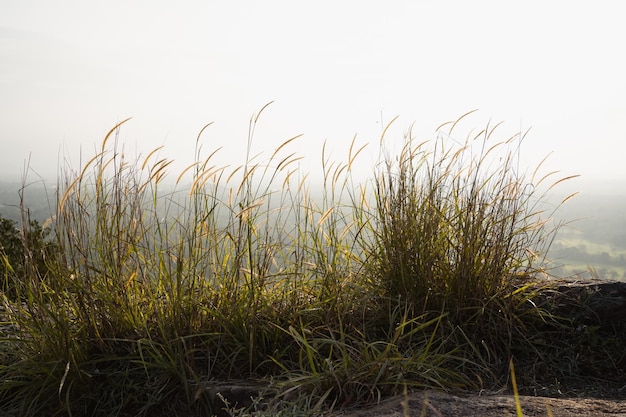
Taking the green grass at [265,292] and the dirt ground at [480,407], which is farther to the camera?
the green grass at [265,292]

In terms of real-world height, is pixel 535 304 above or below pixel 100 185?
below

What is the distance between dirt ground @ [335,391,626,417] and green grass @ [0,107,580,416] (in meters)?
0.20

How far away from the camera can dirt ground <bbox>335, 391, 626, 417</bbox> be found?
1.69 metres

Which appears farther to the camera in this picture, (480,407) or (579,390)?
(579,390)

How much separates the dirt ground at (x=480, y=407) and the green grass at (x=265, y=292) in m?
0.20

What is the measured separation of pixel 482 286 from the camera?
272 centimetres

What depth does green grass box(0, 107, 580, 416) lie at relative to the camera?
230cm

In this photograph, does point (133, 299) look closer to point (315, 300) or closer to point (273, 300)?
point (273, 300)

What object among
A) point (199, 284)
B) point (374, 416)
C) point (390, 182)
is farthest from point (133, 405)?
point (390, 182)

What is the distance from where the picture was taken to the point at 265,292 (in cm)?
271

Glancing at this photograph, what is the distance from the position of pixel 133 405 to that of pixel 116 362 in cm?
23

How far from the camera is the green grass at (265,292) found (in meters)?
2.30

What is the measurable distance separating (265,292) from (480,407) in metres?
1.25

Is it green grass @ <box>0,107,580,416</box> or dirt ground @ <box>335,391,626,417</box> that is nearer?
dirt ground @ <box>335,391,626,417</box>
